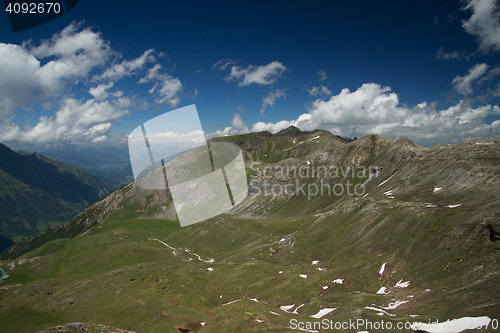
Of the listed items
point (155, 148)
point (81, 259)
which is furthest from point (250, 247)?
point (155, 148)

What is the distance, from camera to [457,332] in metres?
39.8

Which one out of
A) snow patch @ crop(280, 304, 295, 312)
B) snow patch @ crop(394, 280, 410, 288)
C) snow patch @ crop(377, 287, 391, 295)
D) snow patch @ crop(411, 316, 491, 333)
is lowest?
snow patch @ crop(280, 304, 295, 312)

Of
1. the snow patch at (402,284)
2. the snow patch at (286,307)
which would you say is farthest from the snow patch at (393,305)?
the snow patch at (286,307)

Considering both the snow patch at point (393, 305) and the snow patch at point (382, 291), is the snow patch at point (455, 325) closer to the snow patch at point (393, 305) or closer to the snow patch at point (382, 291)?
the snow patch at point (393, 305)

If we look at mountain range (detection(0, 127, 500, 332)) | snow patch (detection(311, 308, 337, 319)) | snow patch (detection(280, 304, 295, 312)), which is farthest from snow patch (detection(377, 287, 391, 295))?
snow patch (detection(280, 304, 295, 312))

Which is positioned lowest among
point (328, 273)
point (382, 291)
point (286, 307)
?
point (286, 307)

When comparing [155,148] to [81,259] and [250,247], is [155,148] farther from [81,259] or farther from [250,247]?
[81,259]

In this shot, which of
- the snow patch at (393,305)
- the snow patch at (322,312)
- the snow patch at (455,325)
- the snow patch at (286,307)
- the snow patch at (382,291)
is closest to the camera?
the snow patch at (455,325)

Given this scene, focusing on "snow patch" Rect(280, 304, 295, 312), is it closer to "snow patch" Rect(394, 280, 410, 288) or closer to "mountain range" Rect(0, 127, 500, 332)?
"mountain range" Rect(0, 127, 500, 332)

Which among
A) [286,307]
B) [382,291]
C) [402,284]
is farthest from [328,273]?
[402,284]

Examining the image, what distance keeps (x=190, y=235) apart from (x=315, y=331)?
495ft

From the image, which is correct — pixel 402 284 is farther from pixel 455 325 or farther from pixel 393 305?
pixel 455 325

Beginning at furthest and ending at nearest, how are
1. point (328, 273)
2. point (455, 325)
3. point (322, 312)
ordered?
point (328, 273)
point (322, 312)
point (455, 325)

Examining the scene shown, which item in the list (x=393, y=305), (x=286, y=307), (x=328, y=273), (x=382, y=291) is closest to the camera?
(x=393, y=305)
